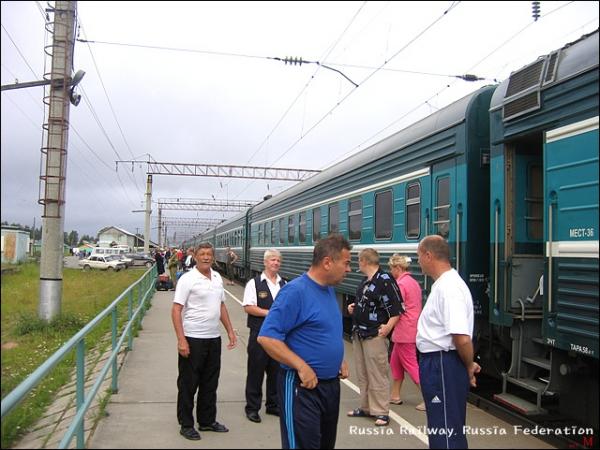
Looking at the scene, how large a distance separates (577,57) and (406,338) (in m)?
3.26

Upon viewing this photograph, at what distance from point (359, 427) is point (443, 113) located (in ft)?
13.9

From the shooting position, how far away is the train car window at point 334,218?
38.9 ft

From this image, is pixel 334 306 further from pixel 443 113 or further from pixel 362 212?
pixel 362 212

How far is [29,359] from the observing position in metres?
4.96

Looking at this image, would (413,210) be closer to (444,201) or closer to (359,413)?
(444,201)

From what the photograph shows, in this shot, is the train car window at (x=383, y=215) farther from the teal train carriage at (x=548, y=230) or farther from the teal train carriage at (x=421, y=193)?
the teal train carriage at (x=548, y=230)

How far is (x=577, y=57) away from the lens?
5176 millimetres

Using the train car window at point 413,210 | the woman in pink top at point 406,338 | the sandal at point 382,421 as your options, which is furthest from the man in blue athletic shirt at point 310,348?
the train car window at point 413,210

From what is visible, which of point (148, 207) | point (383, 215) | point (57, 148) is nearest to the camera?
point (57, 148)

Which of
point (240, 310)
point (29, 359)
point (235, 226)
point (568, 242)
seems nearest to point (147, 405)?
point (29, 359)

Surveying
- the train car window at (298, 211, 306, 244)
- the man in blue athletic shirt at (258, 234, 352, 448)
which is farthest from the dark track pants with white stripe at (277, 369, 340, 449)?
the train car window at (298, 211, 306, 244)

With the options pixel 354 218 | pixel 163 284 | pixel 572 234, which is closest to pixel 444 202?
pixel 572 234

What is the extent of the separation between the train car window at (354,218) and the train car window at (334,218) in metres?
0.73

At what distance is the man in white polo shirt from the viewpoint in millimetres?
5207
